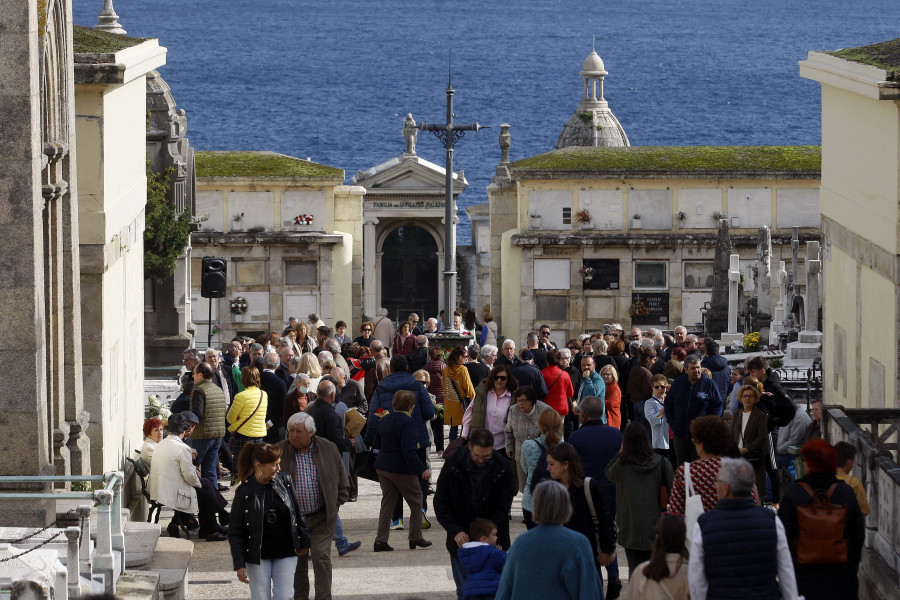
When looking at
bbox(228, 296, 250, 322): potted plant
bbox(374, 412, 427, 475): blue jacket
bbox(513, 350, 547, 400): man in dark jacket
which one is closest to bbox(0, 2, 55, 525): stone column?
bbox(374, 412, 427, 475): blue jacket

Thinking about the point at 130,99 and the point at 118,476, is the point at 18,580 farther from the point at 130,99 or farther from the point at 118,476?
the point at 130,99

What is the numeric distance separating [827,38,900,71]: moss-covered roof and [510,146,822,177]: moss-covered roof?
21.2 metres

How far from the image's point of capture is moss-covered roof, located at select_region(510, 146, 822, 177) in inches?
1548

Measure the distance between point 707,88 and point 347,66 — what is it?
40.2 metres

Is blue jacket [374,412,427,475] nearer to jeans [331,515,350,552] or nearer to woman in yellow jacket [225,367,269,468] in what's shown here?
jeans [331,515,350,552]

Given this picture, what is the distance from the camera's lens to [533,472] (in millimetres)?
11531

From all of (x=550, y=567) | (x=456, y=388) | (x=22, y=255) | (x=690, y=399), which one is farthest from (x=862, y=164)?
(x=550, y=567)

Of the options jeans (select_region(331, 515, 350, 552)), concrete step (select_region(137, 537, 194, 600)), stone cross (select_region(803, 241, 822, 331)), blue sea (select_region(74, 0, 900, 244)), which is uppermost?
blue sea (select_region(74, 0, 900, 244))

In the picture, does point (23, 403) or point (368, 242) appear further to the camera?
point (368, 242)

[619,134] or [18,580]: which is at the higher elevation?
[619,134]

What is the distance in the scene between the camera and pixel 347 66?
608 ft

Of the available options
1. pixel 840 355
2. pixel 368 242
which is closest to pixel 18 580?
pixel 840 355

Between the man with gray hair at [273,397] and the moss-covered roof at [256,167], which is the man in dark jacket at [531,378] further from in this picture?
the moss-covered roof at [256,167]

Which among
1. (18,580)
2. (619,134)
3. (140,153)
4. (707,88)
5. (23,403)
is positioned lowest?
(18,580)
